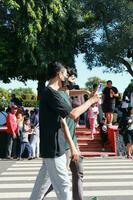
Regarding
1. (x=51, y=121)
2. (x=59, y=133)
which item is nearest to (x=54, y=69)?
(x=51, y=121)

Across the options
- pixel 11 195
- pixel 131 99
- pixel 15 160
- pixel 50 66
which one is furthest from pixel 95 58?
pixel 50 66

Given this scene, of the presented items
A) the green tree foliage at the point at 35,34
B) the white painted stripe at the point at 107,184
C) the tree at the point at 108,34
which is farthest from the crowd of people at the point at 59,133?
the tree at the point at 108,34

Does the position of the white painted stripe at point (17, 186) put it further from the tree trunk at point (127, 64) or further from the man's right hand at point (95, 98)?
the tree trunk at point (127, 64)

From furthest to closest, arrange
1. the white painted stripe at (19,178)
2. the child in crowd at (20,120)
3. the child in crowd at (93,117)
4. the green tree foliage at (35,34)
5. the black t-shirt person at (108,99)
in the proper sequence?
1. the green tree foliage at (35,34)
2. the child in crowd at (93,117)
3. the black t-shirt person at (108,99)
4. the child in crowd at (20,120)
5. the white painted stripe at (19,178)

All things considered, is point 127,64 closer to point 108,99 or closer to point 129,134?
point 108,99

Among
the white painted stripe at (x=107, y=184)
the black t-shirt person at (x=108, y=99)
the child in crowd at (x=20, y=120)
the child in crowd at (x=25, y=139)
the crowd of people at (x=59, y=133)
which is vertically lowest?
the white painted stripe at (x=107, y=184)

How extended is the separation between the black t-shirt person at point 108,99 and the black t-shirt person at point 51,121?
1203 centimetres

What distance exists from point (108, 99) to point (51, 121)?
12.3 meters

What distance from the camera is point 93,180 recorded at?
37.4ft

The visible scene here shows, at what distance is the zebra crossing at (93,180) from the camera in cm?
951

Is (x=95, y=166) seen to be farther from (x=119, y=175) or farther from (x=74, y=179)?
(x=74, y=179)

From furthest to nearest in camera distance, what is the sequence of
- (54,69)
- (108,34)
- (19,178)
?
(108,34) → (19,178) → (54,69)

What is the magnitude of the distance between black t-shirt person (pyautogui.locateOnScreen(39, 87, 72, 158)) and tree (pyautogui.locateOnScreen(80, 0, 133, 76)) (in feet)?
103

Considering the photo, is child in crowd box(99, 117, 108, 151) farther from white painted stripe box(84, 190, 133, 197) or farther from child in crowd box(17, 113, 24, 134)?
white painted stripe box(84, 190, 133, 197)
